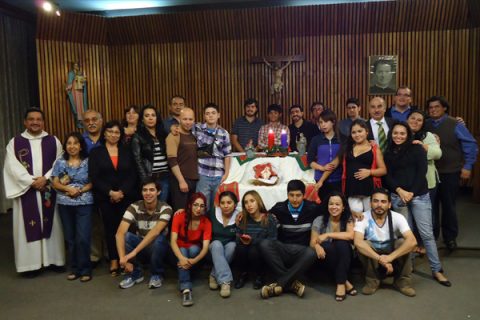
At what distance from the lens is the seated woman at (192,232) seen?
3.55 metres

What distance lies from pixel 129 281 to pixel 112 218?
61cm

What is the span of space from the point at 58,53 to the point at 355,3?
4.83m

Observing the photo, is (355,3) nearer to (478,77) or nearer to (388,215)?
(478,77)

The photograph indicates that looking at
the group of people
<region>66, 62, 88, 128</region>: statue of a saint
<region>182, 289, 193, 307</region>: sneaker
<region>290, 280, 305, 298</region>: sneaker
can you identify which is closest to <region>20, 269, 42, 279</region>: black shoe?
the group of people

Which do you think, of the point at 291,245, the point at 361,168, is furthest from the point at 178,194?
the point at 361,168

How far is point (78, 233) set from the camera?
386 centimetres

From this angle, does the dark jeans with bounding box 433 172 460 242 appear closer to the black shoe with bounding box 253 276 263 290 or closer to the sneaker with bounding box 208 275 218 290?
the black shoe with bounding box 253 276 263 290

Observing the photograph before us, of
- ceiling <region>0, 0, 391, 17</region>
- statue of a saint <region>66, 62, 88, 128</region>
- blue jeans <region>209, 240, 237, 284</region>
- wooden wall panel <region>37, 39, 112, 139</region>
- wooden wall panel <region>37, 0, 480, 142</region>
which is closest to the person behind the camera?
blue jeans <region>209, 240, 237, 284</region>

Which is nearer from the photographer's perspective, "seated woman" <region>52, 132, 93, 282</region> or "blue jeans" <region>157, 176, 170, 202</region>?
"seated woman" <region>52, 132, 93, 282</region>

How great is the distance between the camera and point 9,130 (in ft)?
22.7

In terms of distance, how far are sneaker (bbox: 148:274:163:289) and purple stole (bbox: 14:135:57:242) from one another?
1.15m

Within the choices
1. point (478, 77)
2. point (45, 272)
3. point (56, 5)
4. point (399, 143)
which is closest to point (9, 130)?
point (56, 5)

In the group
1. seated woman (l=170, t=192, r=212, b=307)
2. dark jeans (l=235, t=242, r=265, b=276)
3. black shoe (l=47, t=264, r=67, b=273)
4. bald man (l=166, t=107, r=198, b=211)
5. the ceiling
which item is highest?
the ceiling

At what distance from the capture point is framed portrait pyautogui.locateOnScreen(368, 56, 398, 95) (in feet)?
24.1
